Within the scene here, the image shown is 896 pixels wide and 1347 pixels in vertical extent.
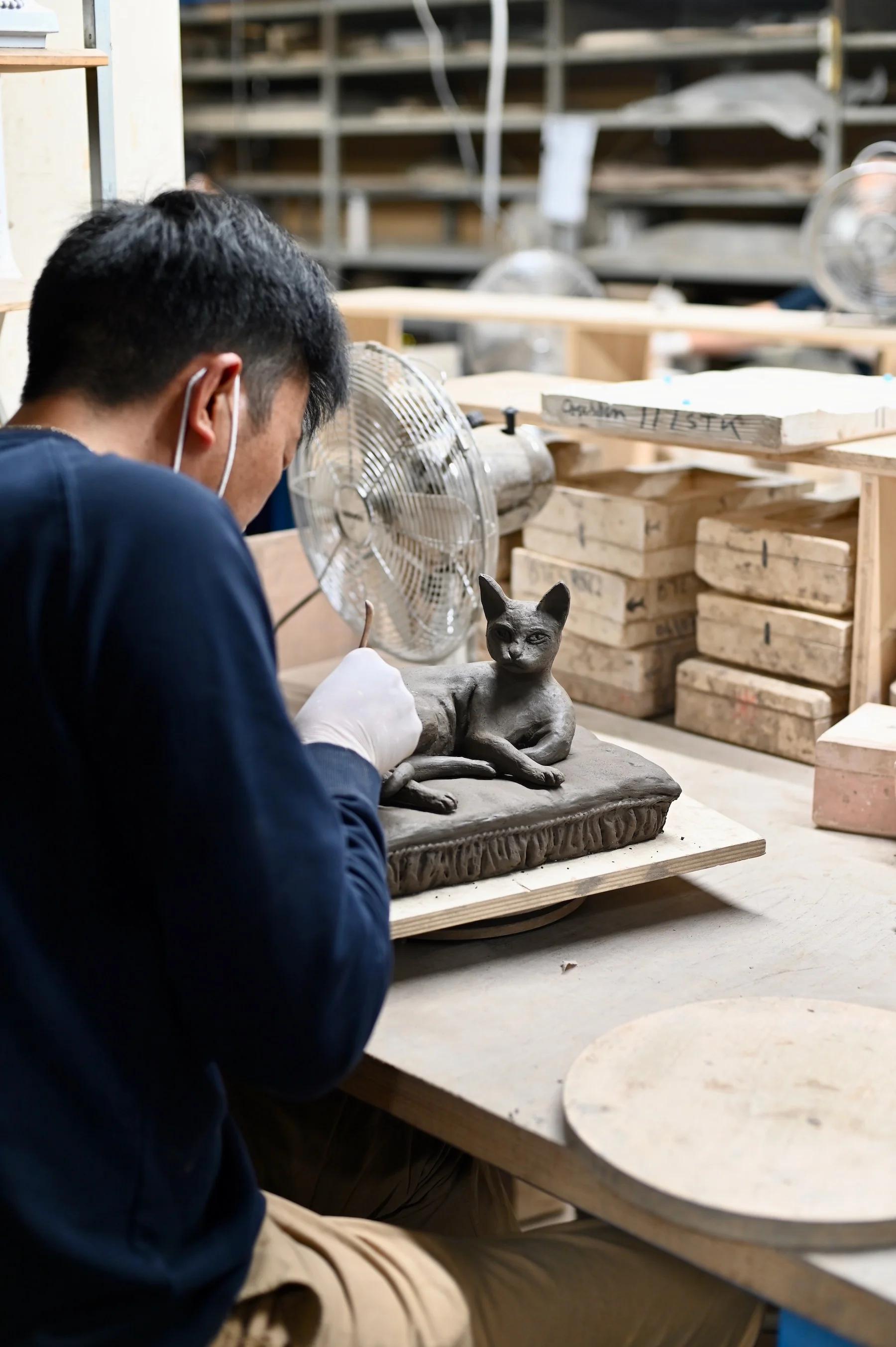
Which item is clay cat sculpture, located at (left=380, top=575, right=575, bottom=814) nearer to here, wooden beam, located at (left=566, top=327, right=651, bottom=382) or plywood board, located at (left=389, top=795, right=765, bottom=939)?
plywood board, located at (left=389, top=795, right=765, bottom=939)

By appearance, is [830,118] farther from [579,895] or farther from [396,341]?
[579,895]

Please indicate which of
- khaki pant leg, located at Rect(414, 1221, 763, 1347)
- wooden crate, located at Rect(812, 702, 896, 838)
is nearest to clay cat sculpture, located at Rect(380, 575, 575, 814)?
wooden crate, located at Rect(812, 702, 896, 838)

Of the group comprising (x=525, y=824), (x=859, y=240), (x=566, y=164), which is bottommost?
(x=525, y=824)

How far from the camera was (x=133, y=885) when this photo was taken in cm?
84

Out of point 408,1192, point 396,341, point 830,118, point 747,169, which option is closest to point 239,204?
point 408,1192

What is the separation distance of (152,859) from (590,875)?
0.56 metres

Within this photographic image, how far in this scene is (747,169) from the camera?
5449mm

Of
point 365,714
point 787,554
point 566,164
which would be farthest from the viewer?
point 566,164

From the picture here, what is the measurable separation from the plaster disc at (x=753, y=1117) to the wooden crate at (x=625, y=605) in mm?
886

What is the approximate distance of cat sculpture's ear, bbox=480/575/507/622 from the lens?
1418 mm

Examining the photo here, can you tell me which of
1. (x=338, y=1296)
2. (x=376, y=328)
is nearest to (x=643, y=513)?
(x=338, y=1296)

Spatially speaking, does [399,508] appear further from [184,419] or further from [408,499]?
[184,419]

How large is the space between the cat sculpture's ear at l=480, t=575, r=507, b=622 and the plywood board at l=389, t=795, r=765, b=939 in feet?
0.89

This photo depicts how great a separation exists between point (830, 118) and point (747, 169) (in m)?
0.75
